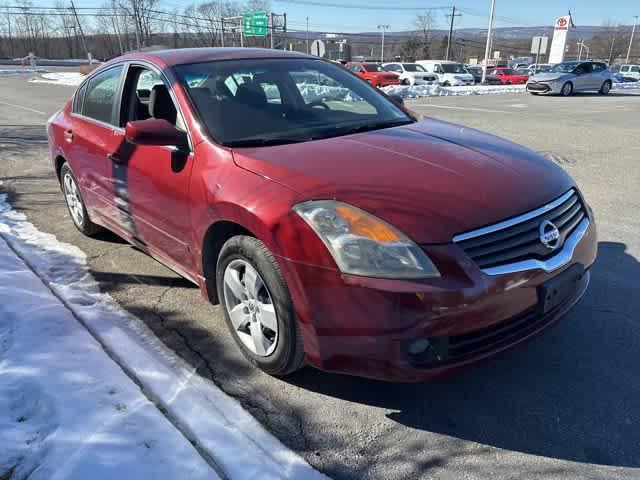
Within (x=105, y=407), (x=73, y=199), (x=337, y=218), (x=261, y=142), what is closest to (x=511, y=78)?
(x=73, y=199)

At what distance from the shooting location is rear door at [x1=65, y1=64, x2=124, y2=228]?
3855mm

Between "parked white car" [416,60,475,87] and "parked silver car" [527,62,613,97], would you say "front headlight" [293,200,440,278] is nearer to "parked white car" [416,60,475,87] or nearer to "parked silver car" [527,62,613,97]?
"parked silver car" [527,62,613,97]

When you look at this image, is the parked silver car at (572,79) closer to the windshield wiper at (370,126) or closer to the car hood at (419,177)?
the windshield wiper at (370,126)

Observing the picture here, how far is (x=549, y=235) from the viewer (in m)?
2.45

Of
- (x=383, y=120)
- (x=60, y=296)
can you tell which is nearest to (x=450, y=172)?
(x=383, y=120)

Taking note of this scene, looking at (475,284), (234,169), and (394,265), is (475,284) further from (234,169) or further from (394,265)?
(234,169)

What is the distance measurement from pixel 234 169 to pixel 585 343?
7.35 feet

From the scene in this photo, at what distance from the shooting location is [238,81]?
337cm

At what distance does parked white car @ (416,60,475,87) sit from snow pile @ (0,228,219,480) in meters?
29.6

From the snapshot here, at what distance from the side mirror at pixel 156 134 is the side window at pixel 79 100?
76.5 inches

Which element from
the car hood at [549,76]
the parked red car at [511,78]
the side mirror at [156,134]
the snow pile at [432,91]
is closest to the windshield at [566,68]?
the car hood at [549,76]

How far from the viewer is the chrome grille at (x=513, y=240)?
7.28 feet

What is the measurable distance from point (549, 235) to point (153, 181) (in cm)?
229

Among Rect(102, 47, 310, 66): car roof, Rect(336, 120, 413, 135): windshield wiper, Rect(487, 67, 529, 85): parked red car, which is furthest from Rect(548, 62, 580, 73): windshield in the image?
Rect(336, 120, 413, 135): windshield wiper
